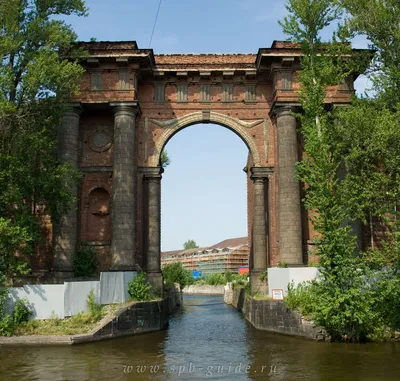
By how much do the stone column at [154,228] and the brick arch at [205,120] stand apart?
917 mm

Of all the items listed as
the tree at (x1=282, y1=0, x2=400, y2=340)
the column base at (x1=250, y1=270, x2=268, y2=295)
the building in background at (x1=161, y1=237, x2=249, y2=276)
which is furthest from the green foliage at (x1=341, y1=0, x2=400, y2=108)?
the building in background at (x1=161, y1=237, x2=249, y2=276)

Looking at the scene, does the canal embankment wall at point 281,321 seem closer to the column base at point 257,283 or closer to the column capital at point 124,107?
the column base at point 257,283

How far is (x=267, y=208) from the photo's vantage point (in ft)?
88.6

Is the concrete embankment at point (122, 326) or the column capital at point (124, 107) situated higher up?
the column capital at point (124, 107)

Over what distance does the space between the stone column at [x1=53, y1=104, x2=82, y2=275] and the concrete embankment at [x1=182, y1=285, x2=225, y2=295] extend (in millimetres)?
61931

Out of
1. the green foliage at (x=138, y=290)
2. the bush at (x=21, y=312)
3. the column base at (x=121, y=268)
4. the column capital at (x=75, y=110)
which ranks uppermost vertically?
the column capital at (x=75, y=110)

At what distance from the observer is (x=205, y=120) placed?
27141 mm

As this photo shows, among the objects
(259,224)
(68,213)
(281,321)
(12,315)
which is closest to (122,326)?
(12,315)

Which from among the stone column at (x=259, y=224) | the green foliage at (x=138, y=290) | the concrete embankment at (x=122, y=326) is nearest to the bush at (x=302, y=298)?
the stone column at (x=259, y=224)

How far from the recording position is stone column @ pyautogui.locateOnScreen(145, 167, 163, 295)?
25.3m

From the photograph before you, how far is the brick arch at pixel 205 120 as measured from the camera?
26.8 meters

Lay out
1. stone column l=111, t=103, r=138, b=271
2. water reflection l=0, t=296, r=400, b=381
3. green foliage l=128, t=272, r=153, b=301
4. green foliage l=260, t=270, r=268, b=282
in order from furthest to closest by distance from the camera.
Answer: green foliage l=260, t=270, r=268, b=282 → stone column l=111, t=103, r=138, b=271 → green foliage l=128, t=272, r=153, b=301 → water reflection l=0, t=296, r=400, b=381

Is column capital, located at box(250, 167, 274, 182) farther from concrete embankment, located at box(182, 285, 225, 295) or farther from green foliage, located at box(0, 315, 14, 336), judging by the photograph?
concrete embankment, located at box(182, 285, 225, 295)

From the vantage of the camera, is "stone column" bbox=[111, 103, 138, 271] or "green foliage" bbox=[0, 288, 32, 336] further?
"stone column" bbox=[111, 103, 138, 271]
